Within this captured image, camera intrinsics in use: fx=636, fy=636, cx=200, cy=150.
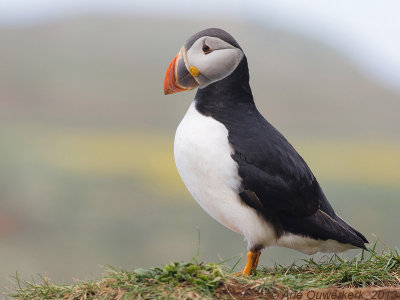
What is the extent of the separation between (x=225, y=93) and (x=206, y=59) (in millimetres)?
316

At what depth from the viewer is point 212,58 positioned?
16.9 ft

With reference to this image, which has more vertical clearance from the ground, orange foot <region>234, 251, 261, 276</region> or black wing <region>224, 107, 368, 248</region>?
black wing <region>224, 107, 368, 248</region>

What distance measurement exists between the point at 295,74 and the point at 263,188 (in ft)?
148

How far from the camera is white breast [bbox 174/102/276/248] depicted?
487 cm

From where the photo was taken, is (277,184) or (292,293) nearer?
(292,293)

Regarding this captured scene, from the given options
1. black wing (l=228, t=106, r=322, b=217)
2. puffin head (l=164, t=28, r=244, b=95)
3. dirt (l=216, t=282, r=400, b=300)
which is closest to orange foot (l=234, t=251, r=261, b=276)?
black wing (l=228, t=106, r=322, b=217)

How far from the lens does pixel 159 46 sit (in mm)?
56312

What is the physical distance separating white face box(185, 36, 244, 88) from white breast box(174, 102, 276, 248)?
41 centimetres

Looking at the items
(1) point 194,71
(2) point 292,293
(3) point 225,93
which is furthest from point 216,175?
(2) point 292,293

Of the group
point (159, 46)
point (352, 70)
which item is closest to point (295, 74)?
point (352, 70)

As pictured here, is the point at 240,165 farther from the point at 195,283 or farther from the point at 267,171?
the point at 195,283

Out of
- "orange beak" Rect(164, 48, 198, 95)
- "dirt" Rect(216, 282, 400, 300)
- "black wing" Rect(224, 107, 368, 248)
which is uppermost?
"orange beak" Rect(164, 48, 198, 95)

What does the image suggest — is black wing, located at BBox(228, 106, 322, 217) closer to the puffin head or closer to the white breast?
the white breast

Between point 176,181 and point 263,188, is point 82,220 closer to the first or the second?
point 176,181
